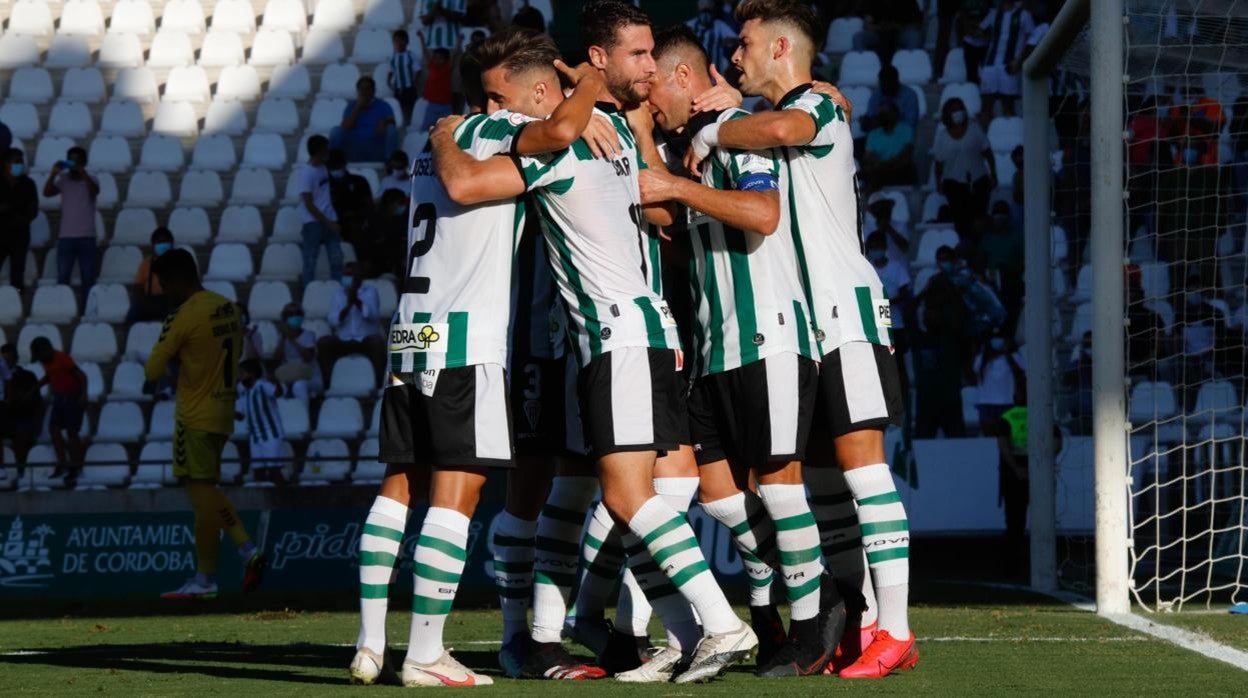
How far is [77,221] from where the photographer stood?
18266mm

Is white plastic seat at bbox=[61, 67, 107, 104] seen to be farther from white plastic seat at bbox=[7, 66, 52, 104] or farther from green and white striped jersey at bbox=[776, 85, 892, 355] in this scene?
green and white striped jersey at bbox=[776, 85, 892, 355]

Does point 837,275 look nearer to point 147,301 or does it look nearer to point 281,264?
point 147,301

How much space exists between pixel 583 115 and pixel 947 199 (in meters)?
11.4

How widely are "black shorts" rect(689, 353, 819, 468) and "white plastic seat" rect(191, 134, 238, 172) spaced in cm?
1464

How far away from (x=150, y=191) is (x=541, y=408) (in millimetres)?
14081

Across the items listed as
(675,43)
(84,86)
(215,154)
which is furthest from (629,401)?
(84,86)

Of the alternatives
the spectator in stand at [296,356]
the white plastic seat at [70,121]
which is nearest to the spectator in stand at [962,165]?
the spectator in stand at [296,356]

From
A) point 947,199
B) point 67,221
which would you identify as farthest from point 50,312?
point 947,199

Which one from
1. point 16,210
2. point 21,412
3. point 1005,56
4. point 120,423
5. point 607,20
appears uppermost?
point 1005,56

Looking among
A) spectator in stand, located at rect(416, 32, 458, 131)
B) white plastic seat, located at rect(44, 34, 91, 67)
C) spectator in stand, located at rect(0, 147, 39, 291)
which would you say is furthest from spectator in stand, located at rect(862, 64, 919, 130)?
white plastic seat, located at rect(44, 34, 91, 67)

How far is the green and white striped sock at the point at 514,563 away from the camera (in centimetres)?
652

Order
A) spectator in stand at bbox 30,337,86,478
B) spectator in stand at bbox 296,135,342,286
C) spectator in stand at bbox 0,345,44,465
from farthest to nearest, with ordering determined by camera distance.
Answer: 1. spectator in stand at bbox 296,135,342,286
2. spectator in stand at bbox 30,337,86,478
3. spectator in stand at bbox 0,345,44,465

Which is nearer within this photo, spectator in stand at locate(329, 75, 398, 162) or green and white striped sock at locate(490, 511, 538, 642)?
green and white striped sock at locate(490, 511, 538, 642)

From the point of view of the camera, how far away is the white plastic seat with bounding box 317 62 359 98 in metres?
20.6
